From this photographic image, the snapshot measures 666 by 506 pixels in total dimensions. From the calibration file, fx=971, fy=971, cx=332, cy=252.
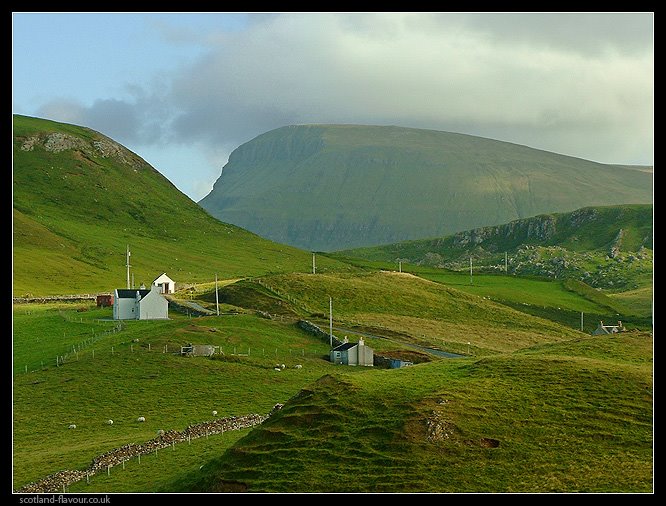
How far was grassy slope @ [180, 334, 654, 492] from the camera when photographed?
45.7m

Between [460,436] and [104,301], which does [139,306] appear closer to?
[104,301]

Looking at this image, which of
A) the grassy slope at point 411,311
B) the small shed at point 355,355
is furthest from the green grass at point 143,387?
the grassy slope at point 411,311

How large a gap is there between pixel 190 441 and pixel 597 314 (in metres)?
128

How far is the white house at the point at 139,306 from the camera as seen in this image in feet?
385

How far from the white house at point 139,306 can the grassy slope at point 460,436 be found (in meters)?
63.7

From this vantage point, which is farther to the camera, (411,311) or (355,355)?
(411,311)

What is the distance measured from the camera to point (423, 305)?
154375 millimetres

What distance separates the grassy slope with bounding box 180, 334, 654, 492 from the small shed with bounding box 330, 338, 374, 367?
3433 centimetres

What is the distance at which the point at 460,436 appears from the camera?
1937 inches

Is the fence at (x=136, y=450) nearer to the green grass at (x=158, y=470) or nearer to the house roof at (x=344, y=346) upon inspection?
Result: the green grass at (x=158, y=470)

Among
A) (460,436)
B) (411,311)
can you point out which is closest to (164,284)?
(411,311)

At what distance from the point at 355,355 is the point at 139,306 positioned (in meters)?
35.3
